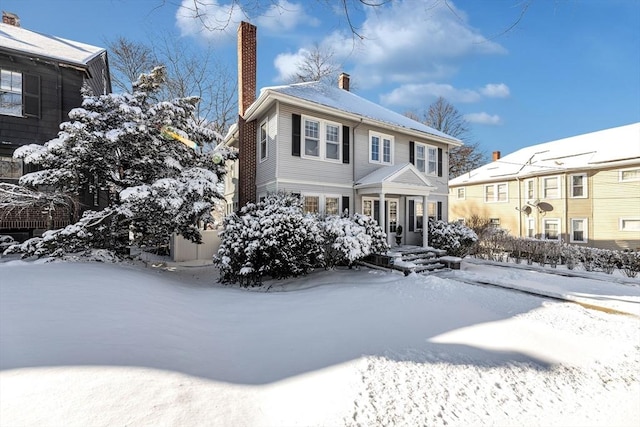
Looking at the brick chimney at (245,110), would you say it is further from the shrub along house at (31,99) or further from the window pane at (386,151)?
the window pane at (386,151)

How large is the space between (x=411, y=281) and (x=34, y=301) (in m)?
7.58

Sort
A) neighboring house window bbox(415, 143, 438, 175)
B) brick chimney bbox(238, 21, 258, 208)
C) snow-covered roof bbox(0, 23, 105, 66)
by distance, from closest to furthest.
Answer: snow-covered roof bbox(0, 23, 105, 66) → brick chimney bbox(238, 21, 258, 208) → neighboring house window bbox(415, 143, 438, 175)

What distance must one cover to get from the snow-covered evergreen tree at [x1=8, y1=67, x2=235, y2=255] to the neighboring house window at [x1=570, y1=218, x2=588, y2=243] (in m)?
20.3

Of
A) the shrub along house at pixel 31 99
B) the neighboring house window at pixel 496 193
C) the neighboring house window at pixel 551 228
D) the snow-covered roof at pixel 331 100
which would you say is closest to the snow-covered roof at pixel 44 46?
the shrub along house at pixel 31 99

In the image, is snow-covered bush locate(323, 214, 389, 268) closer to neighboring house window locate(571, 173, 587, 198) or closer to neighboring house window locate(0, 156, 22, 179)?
neighboring house window locate(0, 156, 22, 179)

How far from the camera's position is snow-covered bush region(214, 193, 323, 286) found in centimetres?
817

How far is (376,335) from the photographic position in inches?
176

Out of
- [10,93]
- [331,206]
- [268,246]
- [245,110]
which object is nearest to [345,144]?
[331,206]

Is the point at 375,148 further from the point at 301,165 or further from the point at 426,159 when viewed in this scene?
the point at 301,165

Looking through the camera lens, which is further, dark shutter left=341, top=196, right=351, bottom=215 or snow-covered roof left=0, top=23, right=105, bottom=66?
dark shutter left=341, top=196, right=351, bottom=215

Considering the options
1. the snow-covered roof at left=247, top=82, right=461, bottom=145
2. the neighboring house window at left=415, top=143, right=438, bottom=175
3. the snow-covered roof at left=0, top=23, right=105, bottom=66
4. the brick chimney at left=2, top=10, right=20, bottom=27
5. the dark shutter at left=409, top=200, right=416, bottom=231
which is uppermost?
the brick chimney at left=2, top=10, right=20, bottom=27

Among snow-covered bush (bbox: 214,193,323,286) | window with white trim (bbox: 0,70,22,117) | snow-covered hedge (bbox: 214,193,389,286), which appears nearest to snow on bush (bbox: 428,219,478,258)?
snow-covered hedge (bbox: 214,193,389,286)

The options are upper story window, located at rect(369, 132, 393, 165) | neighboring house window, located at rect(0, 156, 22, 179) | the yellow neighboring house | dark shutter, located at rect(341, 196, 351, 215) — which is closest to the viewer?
neighboring house window, located at rect(0, 156, 22, 179)

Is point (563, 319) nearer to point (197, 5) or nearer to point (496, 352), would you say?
point (496, 352)
